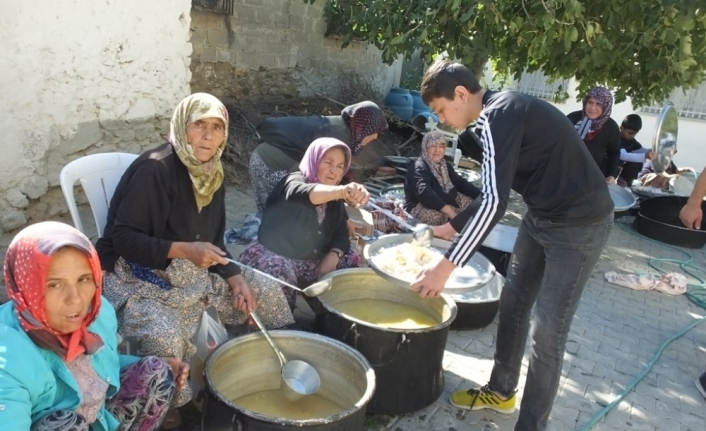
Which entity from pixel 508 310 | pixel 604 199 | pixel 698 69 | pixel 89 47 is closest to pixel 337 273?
pixel 508 310

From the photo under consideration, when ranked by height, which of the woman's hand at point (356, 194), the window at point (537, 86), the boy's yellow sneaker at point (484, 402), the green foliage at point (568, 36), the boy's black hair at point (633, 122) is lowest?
the boy's yellow sneaker at point (484, 402)

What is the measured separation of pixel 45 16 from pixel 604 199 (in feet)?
10.5

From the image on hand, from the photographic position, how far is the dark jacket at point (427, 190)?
4473 mm

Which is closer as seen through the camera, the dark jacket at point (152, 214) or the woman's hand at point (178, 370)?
the woman's hand at point (178, 370)

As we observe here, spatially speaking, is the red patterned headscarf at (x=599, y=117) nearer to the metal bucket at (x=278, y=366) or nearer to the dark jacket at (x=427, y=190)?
the dark jacket at (x=427, y=190)

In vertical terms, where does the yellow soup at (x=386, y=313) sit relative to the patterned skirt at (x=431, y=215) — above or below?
below

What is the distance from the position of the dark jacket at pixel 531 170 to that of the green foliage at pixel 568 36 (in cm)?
271

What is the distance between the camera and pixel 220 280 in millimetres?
2416

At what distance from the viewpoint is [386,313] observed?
9.59ft

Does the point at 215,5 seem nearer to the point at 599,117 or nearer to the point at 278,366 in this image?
the point at 599,117

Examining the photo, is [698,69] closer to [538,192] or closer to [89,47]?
[538,192]

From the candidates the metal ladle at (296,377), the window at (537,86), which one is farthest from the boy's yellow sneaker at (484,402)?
the window at (537,86)

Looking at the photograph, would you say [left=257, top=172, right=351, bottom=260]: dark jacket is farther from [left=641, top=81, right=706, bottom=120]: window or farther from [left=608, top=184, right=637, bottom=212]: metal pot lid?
[left=641, top=81, right=706, bottom=120]: window

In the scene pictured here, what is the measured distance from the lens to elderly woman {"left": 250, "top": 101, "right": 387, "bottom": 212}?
3883 millimetres
